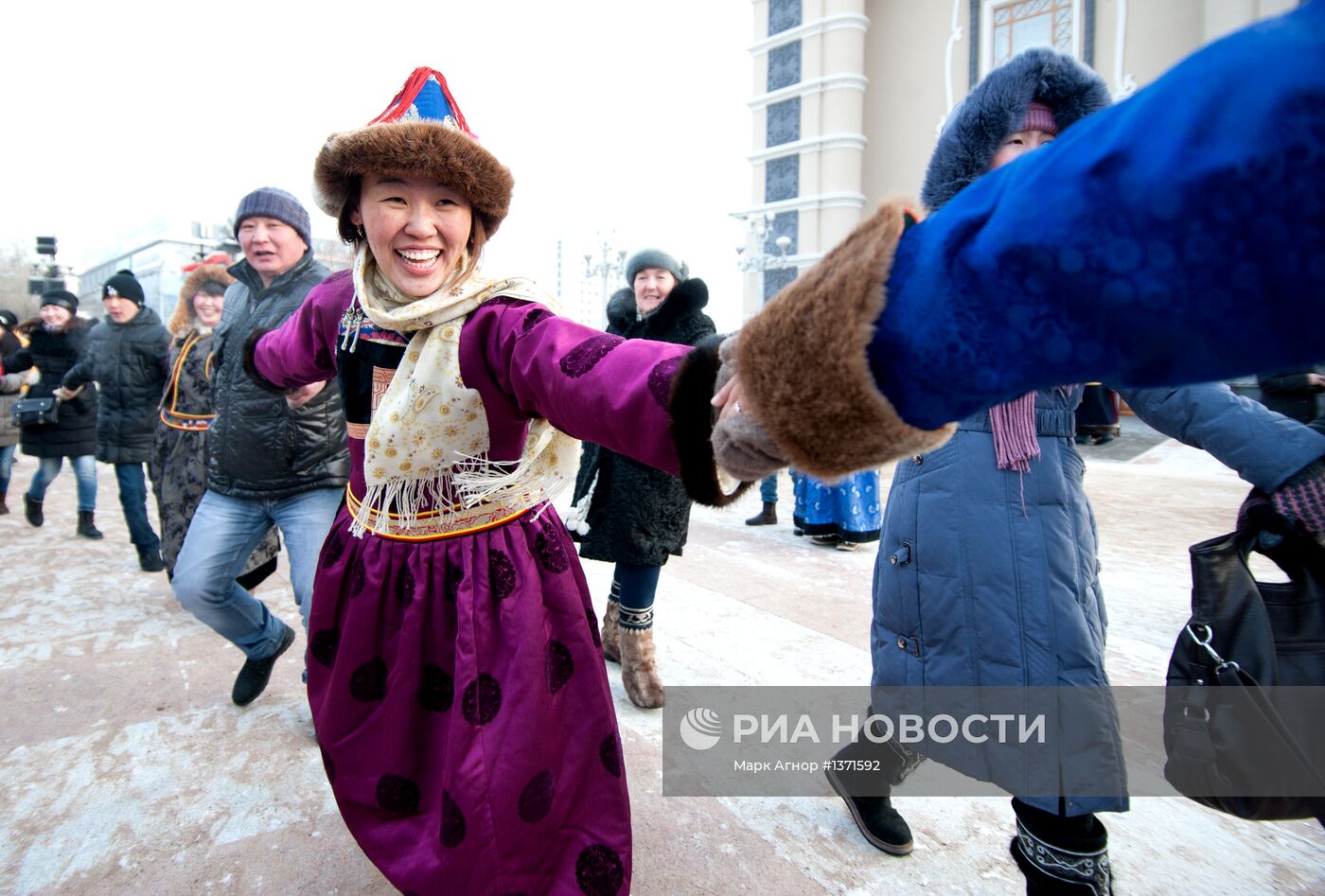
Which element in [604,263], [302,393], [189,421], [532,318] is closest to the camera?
[532,318]

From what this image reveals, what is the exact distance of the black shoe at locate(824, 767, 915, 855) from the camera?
2.07m

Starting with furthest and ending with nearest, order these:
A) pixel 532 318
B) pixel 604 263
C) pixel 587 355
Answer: pixel 604 263 < pixel 532 318 < pixel 587 355

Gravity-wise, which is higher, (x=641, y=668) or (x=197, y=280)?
(x=197, y=280)

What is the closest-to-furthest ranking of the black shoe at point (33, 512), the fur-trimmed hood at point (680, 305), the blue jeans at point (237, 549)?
the blue jeans at point (237, 549) → the fur-trimmed hood at point (680, 305) → the black shoe at point (33, 512)

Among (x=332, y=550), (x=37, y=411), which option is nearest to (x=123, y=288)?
(x=37, y=411)

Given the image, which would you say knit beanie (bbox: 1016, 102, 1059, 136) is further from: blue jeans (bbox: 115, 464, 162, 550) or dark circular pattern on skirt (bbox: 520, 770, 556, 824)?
blue jeans (bbox: 115, 464, 162, 550)

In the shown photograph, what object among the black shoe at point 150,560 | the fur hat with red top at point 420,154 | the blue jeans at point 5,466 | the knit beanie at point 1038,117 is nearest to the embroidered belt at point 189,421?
the black shoe at point 150,560

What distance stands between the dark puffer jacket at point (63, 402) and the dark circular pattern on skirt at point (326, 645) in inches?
227

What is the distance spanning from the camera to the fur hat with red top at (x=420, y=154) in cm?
162

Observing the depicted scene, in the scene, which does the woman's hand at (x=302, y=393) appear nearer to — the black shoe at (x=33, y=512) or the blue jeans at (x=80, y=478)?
the blue jeans at (x=80, y=478)

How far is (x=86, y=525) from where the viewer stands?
585cm

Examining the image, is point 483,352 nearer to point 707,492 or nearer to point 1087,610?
point 707,492

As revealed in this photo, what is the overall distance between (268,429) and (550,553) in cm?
172

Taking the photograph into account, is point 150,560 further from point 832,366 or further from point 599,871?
point 832,366
